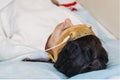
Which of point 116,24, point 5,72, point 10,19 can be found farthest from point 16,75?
point 116,24

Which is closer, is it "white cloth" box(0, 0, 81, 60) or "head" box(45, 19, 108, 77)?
"head" box(45, 19, 108, 77)

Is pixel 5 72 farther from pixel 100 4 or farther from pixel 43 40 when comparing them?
pixel 100 4

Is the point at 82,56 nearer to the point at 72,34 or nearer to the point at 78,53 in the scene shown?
the point at 78,53

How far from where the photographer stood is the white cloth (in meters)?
1.14

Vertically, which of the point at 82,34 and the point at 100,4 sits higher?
the point at 82,34

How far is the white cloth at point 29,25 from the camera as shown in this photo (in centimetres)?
114

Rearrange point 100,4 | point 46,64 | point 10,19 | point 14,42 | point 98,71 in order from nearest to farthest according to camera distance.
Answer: point 98,71, point 46,64, point 14,42, point 10,19, point 100,4

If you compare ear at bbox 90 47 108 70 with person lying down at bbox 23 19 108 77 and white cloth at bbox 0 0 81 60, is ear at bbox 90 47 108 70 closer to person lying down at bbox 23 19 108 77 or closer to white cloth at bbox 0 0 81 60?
person lying down at bbox 23 19 108 77

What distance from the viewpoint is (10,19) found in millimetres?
1310

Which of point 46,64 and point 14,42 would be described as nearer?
point 46,64

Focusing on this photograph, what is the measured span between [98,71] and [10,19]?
25.6 inches

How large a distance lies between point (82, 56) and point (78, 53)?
2 cm

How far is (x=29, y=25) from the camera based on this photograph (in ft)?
4.12

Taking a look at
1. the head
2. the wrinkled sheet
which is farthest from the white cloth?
the head
